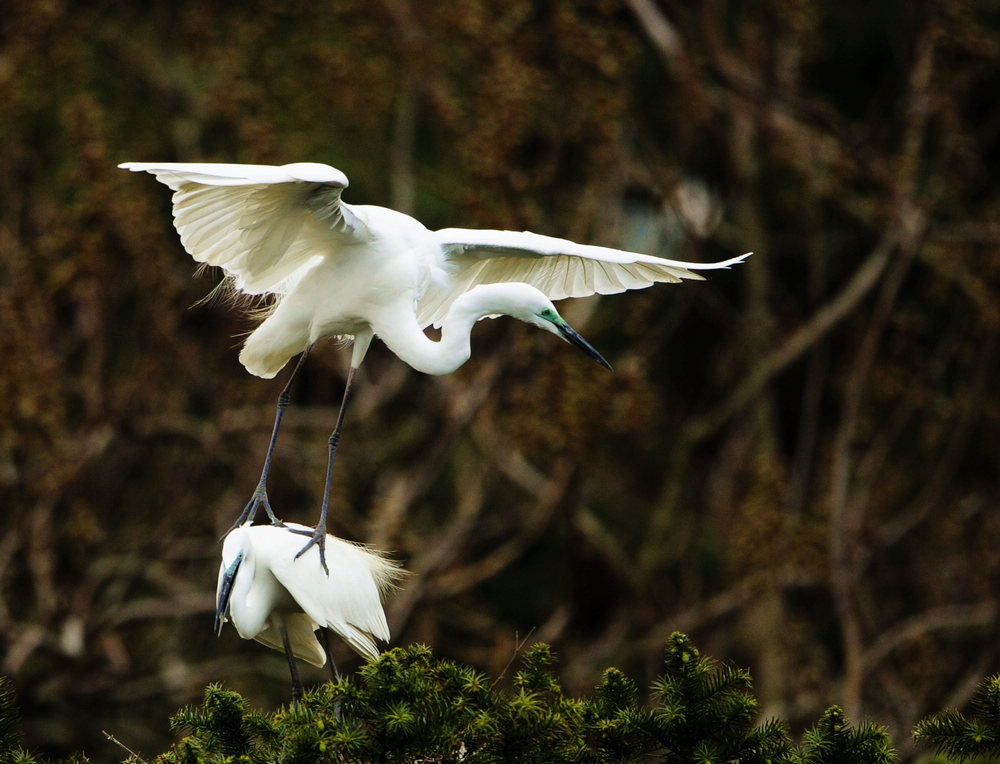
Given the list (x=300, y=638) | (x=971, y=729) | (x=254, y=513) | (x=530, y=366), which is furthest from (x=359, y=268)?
(x=530, y=366)

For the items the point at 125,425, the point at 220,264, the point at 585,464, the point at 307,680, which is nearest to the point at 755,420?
the point at 585,464

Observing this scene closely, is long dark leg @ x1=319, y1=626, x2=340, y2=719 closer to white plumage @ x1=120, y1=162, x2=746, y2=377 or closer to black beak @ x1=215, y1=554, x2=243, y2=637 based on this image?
black beak @ x1=215, y1=554, x2=243, y2=637

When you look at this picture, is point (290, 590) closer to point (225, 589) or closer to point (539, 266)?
point (225, 589)

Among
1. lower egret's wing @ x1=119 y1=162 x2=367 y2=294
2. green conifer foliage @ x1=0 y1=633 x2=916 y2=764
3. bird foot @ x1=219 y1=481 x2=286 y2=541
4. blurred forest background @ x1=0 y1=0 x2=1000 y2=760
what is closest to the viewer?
green conifer foliage @ x1=0 y1=633 x2=916 y2=764

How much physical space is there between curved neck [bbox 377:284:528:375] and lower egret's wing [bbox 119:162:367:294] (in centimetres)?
39

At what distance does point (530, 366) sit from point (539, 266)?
3.54 meters

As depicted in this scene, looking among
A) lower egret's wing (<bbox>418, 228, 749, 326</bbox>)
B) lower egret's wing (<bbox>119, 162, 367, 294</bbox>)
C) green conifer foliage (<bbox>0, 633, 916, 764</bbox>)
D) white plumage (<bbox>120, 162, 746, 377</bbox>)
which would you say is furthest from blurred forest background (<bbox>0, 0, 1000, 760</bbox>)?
green conifer foliage (<bbox>0, 633, 916, 764</bbox>)

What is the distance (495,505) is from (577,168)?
106 inches

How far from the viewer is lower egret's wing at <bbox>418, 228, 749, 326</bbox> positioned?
15.5 feet

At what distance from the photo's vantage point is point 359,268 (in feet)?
15.3

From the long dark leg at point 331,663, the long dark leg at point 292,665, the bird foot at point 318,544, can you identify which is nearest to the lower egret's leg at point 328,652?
the long dark leg at point 331,663

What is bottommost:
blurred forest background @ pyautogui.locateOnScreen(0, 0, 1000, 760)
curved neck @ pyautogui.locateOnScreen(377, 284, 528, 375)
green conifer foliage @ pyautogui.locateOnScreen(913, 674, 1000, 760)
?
blurred forest background @ pyautogui.locateOnScreen(0, 0, 1000, 760)

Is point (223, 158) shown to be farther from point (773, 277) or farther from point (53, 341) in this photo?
point (773, 277)

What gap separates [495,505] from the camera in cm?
1119
